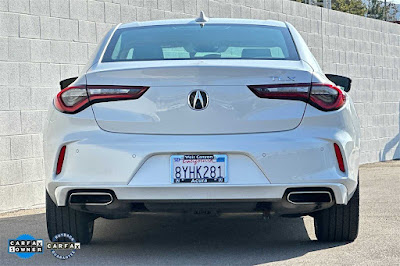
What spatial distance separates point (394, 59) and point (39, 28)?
9.92 meters

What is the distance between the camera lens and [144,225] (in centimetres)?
717

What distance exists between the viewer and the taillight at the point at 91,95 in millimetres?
5289

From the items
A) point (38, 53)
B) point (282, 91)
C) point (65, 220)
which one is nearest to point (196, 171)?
point (282, 91)

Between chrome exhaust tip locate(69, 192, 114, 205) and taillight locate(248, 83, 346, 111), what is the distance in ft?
3.53

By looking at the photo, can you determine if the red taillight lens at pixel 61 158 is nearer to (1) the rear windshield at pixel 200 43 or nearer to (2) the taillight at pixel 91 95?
(2) the taillight at pixel 91 95

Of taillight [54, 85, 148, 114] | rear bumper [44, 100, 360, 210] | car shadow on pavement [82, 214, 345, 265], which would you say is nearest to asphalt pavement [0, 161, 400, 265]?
car shadow on pavement [82, 214, 345, 265]

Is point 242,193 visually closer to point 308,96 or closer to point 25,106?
point 308,96

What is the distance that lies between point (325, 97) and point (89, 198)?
1.53 meters

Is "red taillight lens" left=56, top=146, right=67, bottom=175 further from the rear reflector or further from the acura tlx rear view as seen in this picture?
the rear reflector

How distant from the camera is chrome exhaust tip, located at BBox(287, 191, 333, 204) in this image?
5375mm

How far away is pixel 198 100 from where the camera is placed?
5.25 m

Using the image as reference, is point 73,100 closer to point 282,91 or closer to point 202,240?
point 282,91

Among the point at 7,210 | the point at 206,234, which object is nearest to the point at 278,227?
the point at 206,234

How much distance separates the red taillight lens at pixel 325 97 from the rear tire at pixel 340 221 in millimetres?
750
